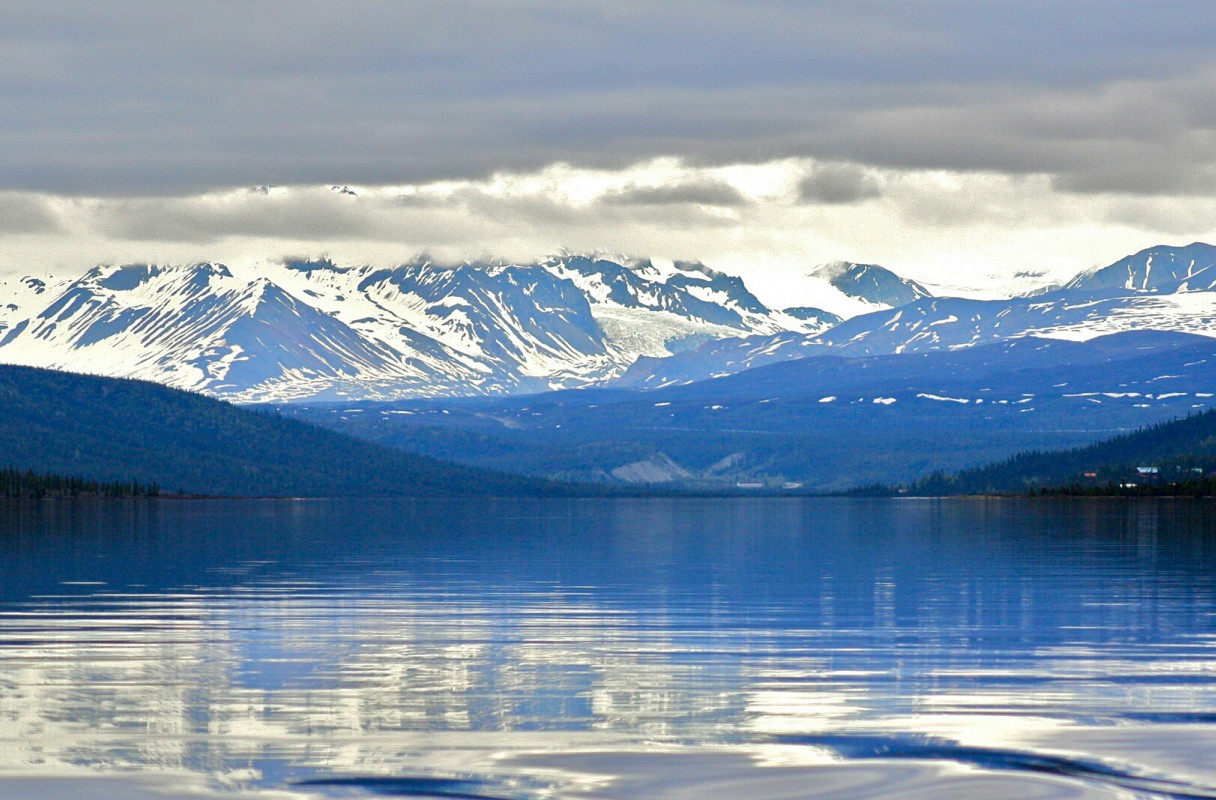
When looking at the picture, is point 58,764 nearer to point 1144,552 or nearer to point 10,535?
point 1144,552

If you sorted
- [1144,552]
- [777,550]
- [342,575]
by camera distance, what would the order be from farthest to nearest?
[777,550]
[1144,552]
[342,575]

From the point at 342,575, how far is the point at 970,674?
57.0 meters

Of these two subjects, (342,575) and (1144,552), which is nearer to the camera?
(342,575)

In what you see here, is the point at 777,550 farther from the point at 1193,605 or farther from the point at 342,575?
the point at 1193,605

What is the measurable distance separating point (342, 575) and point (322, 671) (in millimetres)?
50769

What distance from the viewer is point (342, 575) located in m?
105

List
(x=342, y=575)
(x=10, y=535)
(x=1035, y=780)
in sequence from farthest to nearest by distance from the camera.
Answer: (x=10, y=535), (x=342, y=575), (x=1035, y=780)

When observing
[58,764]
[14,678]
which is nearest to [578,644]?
[14,678]

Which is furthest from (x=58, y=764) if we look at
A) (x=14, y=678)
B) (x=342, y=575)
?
(x=342, y=575)

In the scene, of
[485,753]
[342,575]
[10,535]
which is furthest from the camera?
[10,535]

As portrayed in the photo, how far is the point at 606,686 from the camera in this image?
51.3m

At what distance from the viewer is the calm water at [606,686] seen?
126ft

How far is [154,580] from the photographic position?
319ft

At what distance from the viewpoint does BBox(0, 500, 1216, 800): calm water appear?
126 feet
